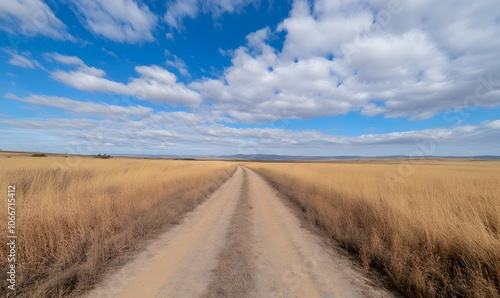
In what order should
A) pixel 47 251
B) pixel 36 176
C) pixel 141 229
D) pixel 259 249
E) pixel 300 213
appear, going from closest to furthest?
pixel 47 251 → pixel 259 249 → pixel 141 229 → pixel 300 213 → pixel 36 176

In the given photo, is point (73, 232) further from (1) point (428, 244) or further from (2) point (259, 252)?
(1) point (428, 244)

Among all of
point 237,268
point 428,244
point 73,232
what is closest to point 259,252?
point 237,268

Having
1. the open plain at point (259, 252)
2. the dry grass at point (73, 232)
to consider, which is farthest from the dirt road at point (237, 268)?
the dry grass at point (73, 232)

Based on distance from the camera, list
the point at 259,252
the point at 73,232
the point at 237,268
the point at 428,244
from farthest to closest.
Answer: the point at 73,232
the point at 259,252
the point at 428,244
the point at 237,268

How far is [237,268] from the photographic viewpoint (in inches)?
190

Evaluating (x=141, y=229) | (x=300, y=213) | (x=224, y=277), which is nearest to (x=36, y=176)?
(x=141, y=229)

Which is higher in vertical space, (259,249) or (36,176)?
(36,176)

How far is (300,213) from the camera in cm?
1044

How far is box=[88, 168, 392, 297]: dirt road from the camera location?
397 centimetres

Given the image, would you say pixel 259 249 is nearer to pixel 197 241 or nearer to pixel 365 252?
pixel 197 241

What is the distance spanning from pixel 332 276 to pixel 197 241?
12.7 ft

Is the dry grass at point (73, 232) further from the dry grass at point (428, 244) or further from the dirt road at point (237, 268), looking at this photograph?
the dry grass at point (428, 244)

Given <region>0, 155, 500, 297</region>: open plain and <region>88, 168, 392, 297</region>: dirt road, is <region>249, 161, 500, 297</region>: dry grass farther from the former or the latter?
<region>88, 168, 392, 297</region>: dirt road

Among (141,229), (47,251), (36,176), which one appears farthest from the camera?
(36,176)
